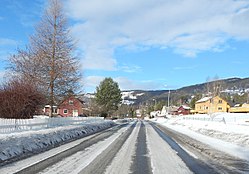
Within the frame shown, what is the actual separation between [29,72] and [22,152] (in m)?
20.1

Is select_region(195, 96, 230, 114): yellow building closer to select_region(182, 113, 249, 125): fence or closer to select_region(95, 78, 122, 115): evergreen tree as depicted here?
select_region(95, 78, 122, 115): evergreen tree

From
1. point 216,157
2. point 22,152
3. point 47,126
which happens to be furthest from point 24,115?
point 216,157

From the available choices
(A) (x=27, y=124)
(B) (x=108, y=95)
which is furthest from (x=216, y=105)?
(A) (x=27, y=124)

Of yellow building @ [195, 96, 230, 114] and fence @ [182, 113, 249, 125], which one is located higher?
yellow building @ [195, 96, 230, 114]

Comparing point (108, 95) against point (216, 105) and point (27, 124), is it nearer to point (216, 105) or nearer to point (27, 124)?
point (216, 105)

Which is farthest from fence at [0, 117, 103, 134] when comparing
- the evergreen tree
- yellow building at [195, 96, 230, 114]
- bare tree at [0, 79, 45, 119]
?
Answer: yellow building at [195, 96, 230, 114]

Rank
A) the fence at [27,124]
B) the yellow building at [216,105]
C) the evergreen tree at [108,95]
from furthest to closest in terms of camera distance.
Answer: the yellow building at [216,105], the evergreen tree at [108,95], the fence at [27,124]

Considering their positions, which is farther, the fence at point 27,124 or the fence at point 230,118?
the fence at point 230,118

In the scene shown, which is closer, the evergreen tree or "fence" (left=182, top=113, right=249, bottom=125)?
"fence" (left=182, top=113, right=249, bottom=125)

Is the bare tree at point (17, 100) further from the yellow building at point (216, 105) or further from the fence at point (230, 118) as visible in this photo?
the yellow building at point (216, 105)

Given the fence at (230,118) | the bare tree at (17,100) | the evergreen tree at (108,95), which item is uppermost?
the evergreen tree at (108,95)

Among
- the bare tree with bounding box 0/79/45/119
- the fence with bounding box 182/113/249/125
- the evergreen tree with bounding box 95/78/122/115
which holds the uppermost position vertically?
the evergreen tree with bounding box 95/78/122/115

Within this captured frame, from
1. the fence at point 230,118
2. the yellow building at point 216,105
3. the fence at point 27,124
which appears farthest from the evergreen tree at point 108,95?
the fence at point 27,124

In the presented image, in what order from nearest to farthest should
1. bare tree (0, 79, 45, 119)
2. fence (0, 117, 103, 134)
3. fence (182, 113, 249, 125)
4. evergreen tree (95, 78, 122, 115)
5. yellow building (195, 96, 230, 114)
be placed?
fence (0, 117, 103, 134) → bare tree (0, 79, 45, 119) → fence (182, 113, 249, 125) → evergreen tree (95, 78, 122, 115) → yellow building (195, 96, 230, 114)
